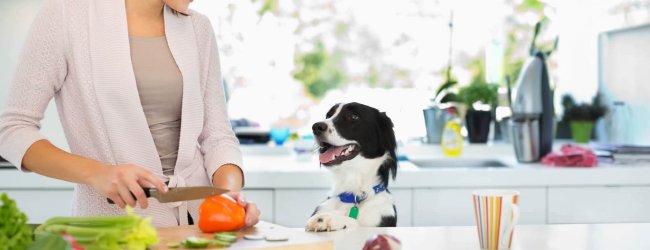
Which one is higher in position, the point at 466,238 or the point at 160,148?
the point at 160,148

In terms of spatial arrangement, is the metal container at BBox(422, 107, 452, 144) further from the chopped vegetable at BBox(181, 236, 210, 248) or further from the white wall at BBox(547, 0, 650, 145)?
the chopped vegetable at BBox(181, 236, 210, 248)

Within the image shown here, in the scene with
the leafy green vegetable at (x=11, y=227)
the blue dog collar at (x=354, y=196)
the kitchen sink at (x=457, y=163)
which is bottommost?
the kitchen sink at (x=457, y=163)

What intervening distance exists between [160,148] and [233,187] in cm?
19

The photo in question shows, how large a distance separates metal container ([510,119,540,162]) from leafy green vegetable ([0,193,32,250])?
2532 millimetres

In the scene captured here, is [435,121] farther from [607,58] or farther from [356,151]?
[356,151]

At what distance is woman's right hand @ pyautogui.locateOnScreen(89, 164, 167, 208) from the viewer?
4.40ft

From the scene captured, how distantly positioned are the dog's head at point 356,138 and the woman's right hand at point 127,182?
3.21 feet

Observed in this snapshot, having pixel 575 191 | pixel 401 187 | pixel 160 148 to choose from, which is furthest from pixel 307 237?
pixel 575 191

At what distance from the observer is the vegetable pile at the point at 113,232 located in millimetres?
1079

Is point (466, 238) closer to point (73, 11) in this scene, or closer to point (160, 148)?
point (160, 148)

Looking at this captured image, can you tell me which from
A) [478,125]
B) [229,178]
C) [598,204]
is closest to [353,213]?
[229,178]

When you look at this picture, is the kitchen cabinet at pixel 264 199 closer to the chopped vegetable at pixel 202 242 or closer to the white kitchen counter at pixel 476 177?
the white kitchen counter at pixel 476 177

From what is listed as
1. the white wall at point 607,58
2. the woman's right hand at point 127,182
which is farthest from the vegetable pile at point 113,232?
the white wall at point 607,58

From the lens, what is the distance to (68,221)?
3.98 feet
